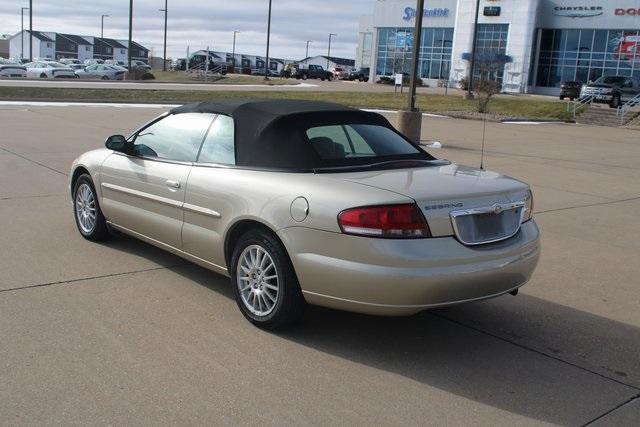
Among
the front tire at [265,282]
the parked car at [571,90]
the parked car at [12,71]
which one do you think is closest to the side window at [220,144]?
the front tire at [265,282]

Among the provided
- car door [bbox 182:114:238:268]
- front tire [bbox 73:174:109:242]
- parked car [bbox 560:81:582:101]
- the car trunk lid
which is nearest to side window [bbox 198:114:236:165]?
car door [bbox 182:114:238:268]

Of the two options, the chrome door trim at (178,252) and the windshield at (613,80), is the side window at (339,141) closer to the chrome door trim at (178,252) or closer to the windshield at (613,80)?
the chrome door trim at (178,252)

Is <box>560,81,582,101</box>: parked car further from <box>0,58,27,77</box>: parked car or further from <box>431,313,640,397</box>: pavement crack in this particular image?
<box>431,313,640,397</box>: pavement crack

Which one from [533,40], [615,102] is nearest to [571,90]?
[615,102]

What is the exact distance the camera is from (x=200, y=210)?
5039 mm

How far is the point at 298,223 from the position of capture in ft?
14.1

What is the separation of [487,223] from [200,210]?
2034 mm

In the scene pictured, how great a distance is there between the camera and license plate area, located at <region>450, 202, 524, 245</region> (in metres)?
4.25

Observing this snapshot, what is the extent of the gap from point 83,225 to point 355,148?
300 cm

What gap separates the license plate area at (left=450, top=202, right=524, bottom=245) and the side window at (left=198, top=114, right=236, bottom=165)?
1.74 metres

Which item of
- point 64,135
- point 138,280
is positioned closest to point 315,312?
point 138,280

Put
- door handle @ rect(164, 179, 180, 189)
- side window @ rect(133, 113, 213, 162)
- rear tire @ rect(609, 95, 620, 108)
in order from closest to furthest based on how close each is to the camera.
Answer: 1. door handle @ rect(164, 179, 180, 189)
2. side window @ rect(133, 113, 213, 162)
3. rear tire @ rect(609, 95, 620, 108)

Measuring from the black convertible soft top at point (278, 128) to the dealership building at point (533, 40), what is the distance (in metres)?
46.3

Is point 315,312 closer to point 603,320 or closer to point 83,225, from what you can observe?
point 603,320
